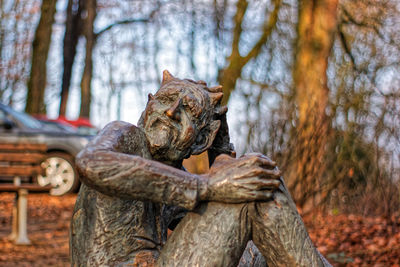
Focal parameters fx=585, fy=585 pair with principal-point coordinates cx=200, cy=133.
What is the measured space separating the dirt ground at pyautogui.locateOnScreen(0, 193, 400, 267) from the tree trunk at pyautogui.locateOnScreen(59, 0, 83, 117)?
8.61 meters

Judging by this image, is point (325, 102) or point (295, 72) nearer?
point (325, 102)

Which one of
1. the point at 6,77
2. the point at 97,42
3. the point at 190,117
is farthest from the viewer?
the point at 6,77

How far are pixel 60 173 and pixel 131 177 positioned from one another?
31.0 ft

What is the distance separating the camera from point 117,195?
2365 mm

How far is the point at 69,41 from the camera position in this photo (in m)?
18.3

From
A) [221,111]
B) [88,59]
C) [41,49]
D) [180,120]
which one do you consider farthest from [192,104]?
[88,59]

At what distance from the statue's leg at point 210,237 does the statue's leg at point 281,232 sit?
0.20ft

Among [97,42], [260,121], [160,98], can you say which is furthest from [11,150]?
[97,42]

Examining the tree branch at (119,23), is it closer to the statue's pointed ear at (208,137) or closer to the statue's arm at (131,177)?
the statue's pointed ear at (208,137)

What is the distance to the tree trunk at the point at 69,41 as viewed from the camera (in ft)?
59.5

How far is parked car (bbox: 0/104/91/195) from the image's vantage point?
11.2 metres

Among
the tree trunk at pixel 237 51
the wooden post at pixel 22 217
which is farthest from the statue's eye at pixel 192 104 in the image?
the tree trunk at pixel 237 51

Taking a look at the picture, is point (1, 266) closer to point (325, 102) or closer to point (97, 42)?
point (325, 102)

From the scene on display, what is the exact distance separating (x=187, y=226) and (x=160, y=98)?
0.62 m
